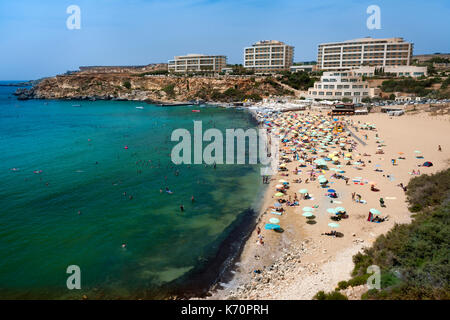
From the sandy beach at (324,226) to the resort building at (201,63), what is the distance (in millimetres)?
105459

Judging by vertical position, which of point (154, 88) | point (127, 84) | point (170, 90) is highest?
point (127, 84)

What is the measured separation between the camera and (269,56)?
11481cm

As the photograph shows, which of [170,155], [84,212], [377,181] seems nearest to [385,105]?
[377,181]

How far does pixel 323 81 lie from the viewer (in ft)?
236

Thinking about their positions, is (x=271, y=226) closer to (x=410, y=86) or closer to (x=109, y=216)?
(x=109, y=216)

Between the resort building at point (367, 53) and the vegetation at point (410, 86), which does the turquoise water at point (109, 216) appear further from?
the resort building at point (367, 53)

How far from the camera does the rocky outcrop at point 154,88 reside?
94.3 metres

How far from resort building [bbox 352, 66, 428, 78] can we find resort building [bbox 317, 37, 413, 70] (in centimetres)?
797

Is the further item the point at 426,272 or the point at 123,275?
the point at 123,275

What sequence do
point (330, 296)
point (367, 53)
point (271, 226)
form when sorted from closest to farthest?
1. point (330, 296)
2. point (271, 226)
3. point (367, 53)

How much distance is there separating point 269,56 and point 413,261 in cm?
11290

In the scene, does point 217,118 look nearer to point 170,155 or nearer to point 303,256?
point 170,155

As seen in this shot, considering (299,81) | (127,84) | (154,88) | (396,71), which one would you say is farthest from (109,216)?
(127,84)

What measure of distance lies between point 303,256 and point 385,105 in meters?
54.1
